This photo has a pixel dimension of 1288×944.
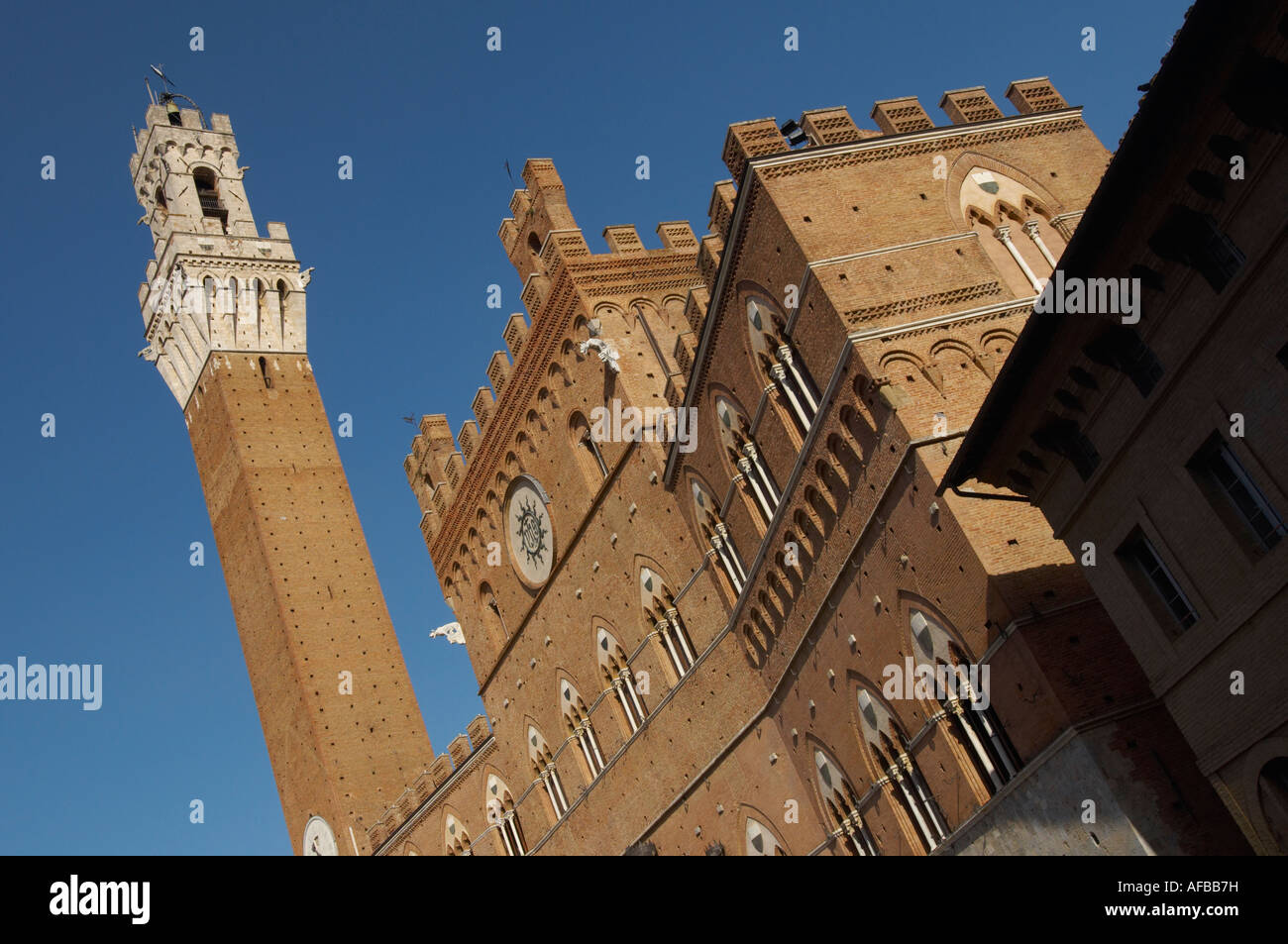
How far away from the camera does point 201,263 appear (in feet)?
140

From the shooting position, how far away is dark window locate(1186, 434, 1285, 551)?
10359mm

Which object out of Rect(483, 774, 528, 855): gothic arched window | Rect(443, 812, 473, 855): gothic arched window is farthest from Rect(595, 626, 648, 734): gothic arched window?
Rect(443, 812, 473, 855): gothic arched window

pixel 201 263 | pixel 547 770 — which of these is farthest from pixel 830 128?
pixel 201 263

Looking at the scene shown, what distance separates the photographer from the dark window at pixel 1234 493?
1036 cm

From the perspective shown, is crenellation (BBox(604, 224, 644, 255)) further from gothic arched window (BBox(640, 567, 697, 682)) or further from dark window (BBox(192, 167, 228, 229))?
dark window (BBox(192, 167, 228, 229))

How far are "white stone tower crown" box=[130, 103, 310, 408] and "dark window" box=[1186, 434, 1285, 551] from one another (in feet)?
118

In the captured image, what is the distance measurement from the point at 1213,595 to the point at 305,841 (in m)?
30.0

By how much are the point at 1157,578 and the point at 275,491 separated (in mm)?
31607

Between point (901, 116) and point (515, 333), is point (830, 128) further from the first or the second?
point (515, 333)

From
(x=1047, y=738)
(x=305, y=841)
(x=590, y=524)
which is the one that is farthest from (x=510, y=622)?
(x=1047, y=738)

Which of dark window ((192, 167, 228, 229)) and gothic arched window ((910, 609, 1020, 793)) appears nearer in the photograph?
Answer: gothic arched window ((910, 609, 1020, 793))

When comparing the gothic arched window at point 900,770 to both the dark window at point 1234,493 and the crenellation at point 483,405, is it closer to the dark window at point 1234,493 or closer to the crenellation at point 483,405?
the dark window at point 1234,493

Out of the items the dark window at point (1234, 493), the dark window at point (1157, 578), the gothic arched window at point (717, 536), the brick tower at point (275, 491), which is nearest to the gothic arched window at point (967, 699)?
the dark window at point (1157, 578)
